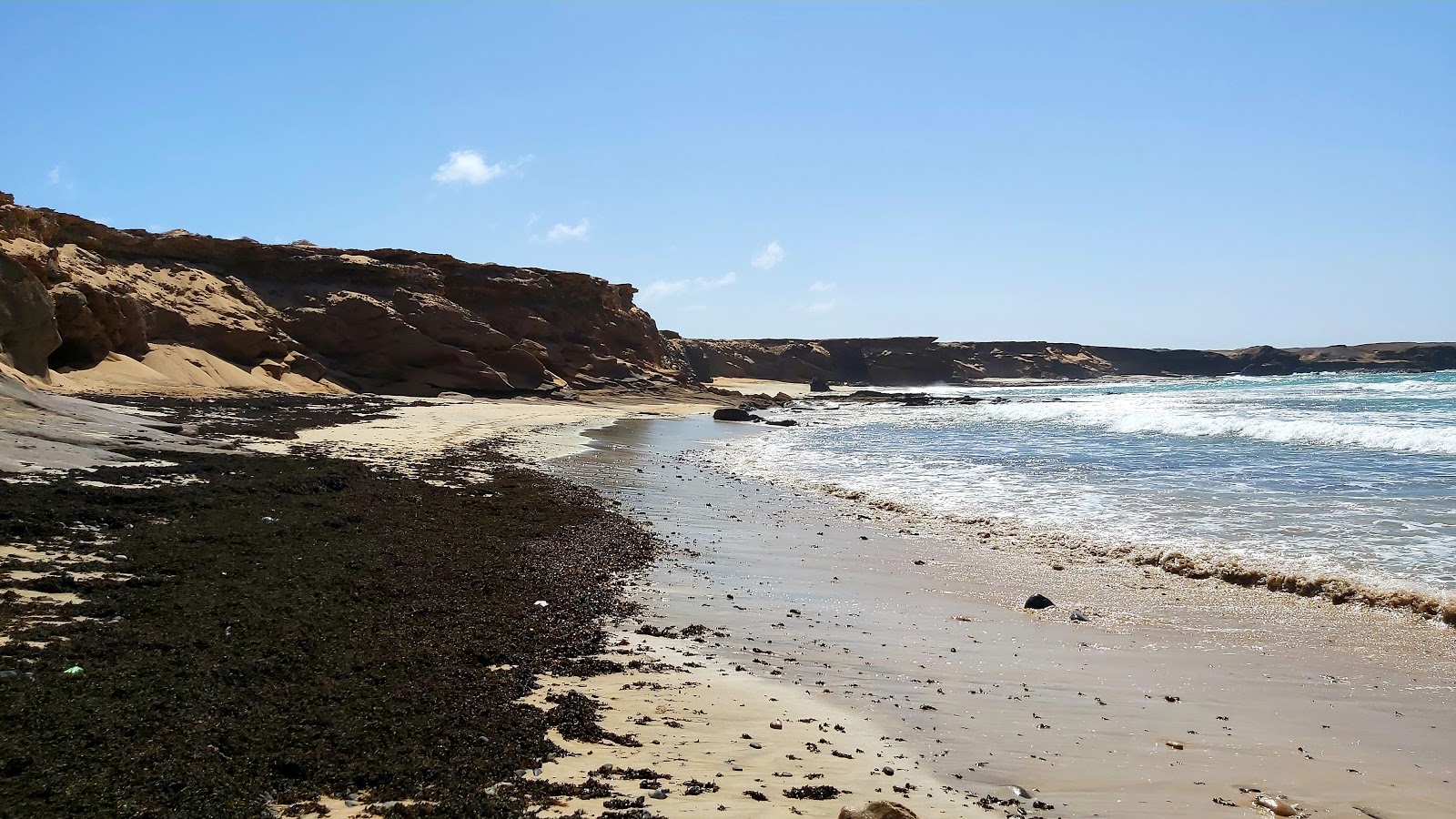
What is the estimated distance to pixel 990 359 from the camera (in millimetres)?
114188

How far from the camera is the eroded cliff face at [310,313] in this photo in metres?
24.0

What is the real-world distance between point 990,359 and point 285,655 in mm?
115430

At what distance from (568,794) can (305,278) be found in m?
42.7

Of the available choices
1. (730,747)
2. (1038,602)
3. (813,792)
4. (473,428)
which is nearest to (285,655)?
(730,747)

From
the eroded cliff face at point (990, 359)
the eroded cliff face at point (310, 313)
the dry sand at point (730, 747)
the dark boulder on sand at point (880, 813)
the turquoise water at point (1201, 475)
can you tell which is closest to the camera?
the dark boulder on sand at point (880, 813)

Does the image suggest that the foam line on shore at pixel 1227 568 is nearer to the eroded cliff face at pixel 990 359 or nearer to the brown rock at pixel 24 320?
the brown rock at pixel 24 320

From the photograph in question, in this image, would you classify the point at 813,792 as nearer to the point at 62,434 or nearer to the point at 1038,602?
the point at 1038,602

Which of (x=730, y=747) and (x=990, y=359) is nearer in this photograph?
(x=730, y=747)

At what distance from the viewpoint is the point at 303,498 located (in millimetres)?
11117

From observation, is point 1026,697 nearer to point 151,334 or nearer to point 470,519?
point 470,519

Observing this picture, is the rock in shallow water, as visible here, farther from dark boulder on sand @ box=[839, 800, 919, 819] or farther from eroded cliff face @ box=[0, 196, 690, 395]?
eroded cliff face @ box=[0, 196, 690, 395]

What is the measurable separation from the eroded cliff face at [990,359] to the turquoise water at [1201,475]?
44.4 meters

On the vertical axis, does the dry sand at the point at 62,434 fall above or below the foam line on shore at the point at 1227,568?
above

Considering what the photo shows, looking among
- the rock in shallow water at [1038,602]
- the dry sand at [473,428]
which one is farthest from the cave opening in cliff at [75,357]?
the rock in shallow water at [1038,602]
